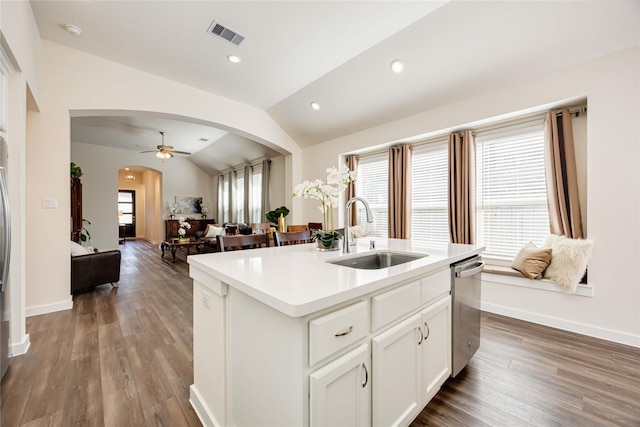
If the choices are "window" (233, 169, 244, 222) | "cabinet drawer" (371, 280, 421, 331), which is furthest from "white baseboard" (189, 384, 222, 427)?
"window" (233, 169, 244, 222)

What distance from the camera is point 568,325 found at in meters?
2.71

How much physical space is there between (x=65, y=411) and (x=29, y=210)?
2.59 m

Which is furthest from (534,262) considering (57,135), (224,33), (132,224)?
(132,224)

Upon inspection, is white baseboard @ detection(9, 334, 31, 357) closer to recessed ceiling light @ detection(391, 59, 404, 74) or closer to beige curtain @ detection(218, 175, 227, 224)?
recessed ceiling light @ detection(391, 59, 404, 74)

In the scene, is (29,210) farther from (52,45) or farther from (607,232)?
(607,232)

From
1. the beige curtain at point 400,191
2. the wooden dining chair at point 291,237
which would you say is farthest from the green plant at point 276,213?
the wooden dining chair at point 291,237

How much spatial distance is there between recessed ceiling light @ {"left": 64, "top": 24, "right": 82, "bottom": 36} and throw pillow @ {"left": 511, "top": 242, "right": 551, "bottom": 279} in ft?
18.1

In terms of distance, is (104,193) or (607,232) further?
(104,193)

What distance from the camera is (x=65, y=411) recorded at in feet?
5.23

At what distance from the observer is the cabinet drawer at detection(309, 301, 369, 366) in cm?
92

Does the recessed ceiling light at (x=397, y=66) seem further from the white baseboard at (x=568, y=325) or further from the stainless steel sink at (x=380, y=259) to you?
the white baseboard at (x=568, y=325)

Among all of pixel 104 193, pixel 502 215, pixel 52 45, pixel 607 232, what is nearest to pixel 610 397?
pixel 607 232

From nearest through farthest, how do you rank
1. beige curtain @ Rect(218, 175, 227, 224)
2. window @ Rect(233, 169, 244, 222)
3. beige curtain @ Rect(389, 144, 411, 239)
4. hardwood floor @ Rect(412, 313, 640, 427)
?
hardwood floor @ Rect(412, 313, 640, 427) → beige curtain @ Rect(389, 144, 411, 239) → window @ Rect(233, 169, 244, 222) → beige curtain @ Rect(218, 175, 227, 224)

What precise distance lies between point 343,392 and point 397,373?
403 mm
